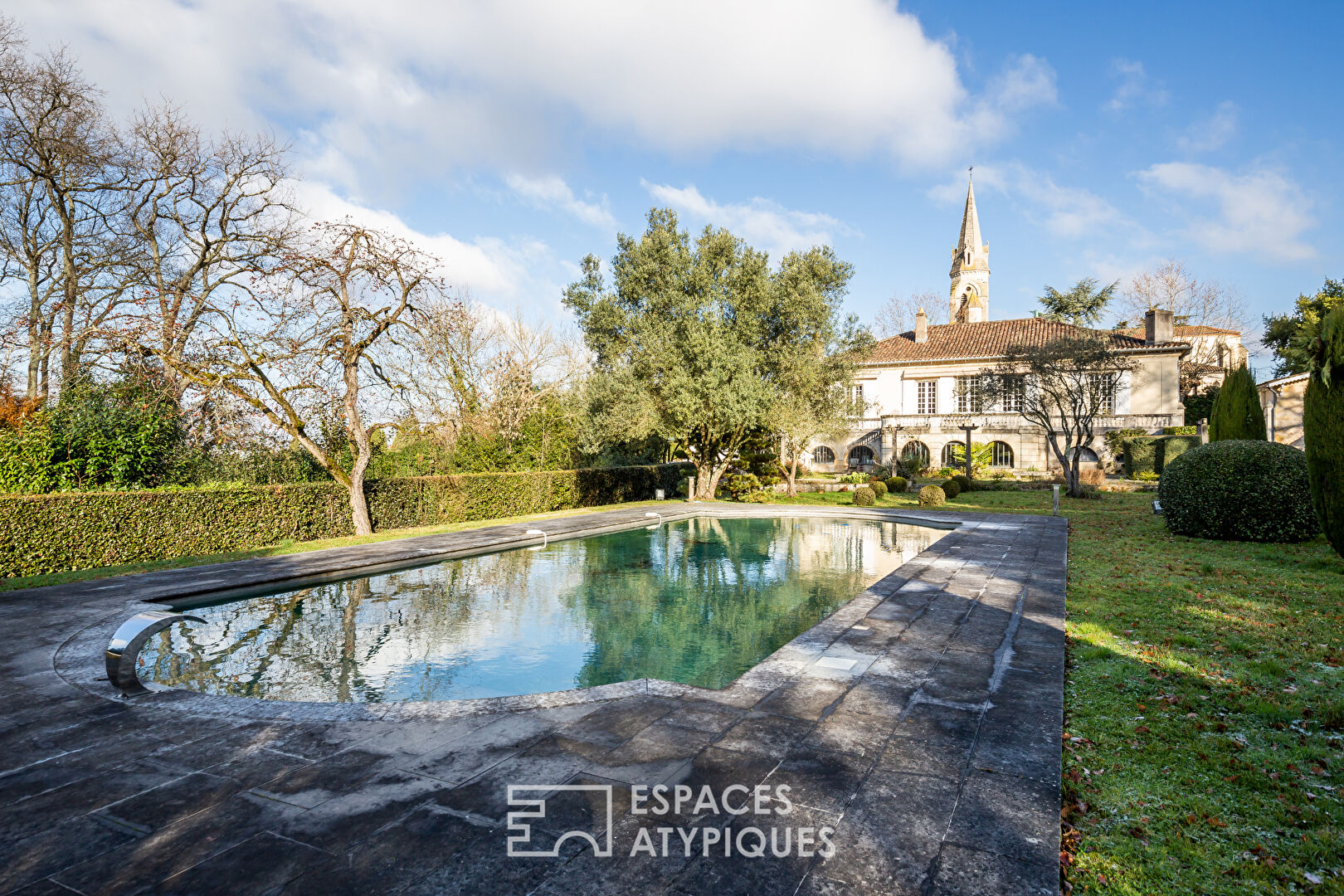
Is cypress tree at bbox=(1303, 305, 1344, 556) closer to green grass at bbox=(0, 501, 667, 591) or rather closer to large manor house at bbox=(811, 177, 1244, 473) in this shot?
green grass at bbox=(0, 501, 667, 591)

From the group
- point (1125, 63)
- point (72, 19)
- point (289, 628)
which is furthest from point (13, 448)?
point (1125, 63)

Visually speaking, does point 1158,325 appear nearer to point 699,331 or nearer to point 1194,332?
point 1194,332

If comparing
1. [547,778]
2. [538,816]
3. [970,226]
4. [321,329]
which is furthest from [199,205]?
[970,226]

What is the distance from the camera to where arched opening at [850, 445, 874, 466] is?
3728 cm

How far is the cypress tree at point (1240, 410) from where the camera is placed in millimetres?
15641

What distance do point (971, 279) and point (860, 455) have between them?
2760 cm

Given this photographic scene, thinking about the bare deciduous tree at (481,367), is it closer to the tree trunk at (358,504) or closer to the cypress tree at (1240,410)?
the tree trunk at (358,504)

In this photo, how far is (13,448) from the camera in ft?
36.6

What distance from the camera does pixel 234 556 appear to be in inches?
461

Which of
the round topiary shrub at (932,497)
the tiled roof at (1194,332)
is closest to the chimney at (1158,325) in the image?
the tiled roof at (1194,332)

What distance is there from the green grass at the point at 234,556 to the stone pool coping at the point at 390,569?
1.79 ft

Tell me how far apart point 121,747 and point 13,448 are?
35.9 feet

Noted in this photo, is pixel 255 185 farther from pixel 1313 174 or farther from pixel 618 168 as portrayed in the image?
pixel 1313 174

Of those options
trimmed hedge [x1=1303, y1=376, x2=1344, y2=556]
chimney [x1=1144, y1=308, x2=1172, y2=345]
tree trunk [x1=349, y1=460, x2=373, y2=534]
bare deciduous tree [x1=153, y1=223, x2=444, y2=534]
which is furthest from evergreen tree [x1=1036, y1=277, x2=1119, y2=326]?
tree trunk [x1=349, y1=460, x2=373, y2=534]
